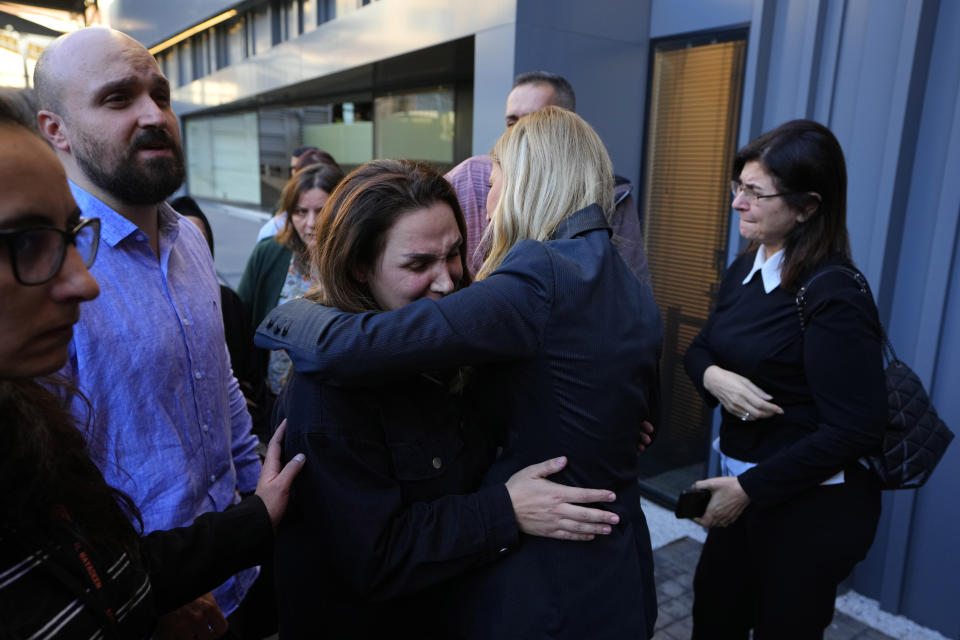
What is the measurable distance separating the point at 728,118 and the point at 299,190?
256 cm

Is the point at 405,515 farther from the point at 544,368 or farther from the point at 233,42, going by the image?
the point at 233,42

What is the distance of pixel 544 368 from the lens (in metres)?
1.33

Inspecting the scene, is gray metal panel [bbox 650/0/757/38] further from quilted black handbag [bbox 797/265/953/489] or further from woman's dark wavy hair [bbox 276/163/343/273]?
woman's dark wavy hair [bbox 276/163/343/273]

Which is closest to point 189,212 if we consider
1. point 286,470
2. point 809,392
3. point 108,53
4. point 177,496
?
point 108,53

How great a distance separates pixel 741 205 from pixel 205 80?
39.3 feet

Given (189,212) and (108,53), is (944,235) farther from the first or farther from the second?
(189,212)

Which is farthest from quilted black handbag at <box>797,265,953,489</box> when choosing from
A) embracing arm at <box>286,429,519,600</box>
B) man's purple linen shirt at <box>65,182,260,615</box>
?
man's purple linen shirt at <box>65,182,260,615</box>

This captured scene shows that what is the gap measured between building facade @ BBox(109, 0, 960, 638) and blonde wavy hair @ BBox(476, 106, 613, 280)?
207cm

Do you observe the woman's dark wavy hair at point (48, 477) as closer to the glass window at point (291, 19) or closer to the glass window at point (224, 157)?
the glass window at point (291, 19)

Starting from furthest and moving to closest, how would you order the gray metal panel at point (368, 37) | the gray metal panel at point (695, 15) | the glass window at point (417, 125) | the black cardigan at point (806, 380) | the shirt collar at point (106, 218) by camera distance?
the glass window at point (417, 125) < the gray metal panel at point (368, 37) < the gray metal panel at point (695, 15) < the black cardigan at point (806, 380) < the shirt collar at point (106, 218)

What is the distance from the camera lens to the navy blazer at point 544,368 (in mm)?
1257

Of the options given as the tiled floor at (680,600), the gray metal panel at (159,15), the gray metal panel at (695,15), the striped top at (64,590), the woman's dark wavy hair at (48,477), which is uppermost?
the gray metal panel at (159,15)

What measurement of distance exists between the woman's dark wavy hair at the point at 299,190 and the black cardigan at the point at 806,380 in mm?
2308

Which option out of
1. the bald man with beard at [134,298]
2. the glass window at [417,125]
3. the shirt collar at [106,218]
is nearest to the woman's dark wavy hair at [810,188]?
the bald man with beard at [134,298]
